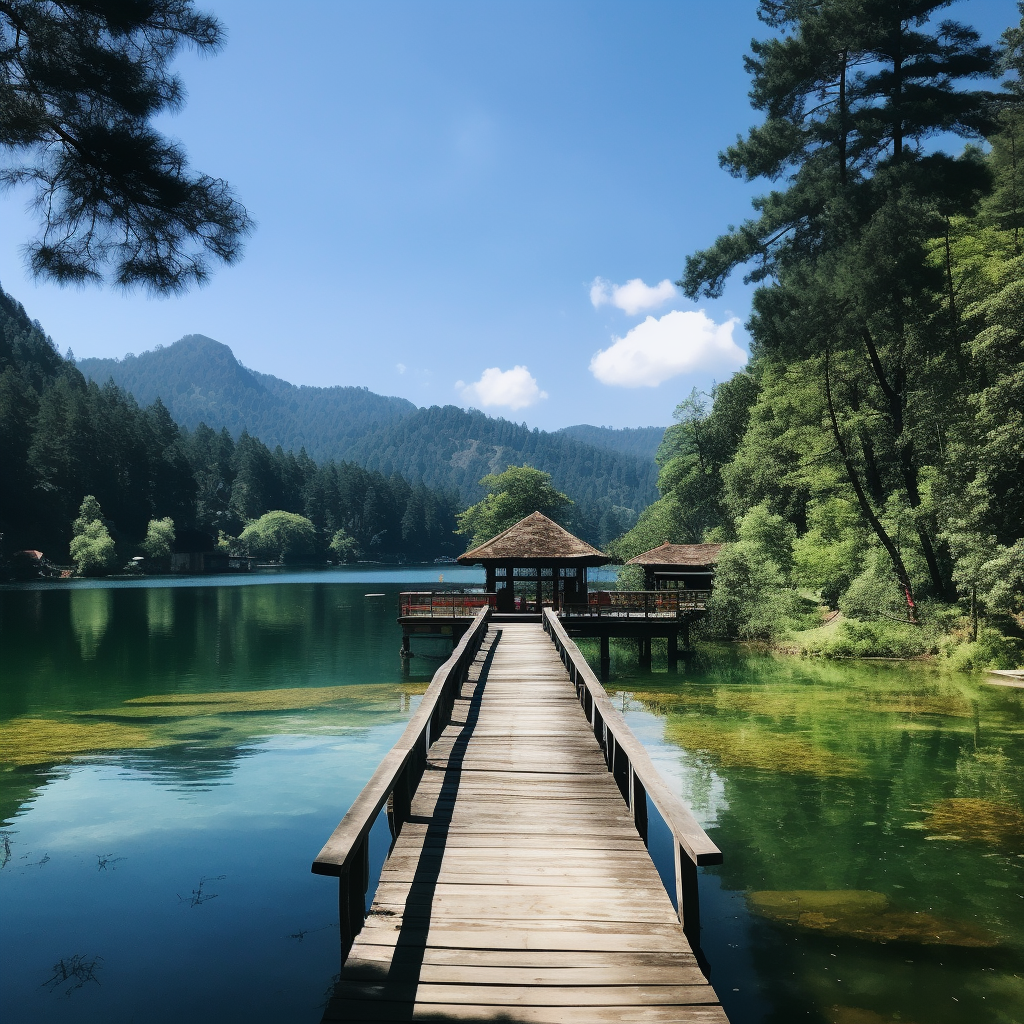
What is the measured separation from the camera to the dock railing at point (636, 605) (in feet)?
96.2

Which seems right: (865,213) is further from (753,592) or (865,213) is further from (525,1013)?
(525,1013)

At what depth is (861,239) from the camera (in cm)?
2520

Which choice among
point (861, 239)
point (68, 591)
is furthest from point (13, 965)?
point (68, 591)

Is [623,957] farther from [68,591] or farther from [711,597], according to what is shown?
[68,591]

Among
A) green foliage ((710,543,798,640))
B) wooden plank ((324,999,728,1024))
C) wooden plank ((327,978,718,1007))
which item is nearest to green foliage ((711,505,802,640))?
green foliage ((710,543,798,640))

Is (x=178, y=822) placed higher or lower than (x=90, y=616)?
higher

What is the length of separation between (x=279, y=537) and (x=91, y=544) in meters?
43.3

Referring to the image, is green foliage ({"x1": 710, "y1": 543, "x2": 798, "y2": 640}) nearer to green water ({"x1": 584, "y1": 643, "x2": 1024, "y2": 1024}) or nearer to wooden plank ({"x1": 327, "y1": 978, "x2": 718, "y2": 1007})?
green water ({"x1": 584, "y1": 643, "x2": 1024, "y2": 1024})

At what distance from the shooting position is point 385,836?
11.0 m

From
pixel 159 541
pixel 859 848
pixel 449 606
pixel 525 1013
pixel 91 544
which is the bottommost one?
pixel 859 848

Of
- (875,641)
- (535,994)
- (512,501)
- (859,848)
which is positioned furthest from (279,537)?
(535,994)

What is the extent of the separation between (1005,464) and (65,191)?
23.8m

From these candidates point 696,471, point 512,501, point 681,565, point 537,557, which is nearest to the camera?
point 537,557

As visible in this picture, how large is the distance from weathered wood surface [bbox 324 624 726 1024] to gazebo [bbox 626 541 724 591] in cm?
3199
